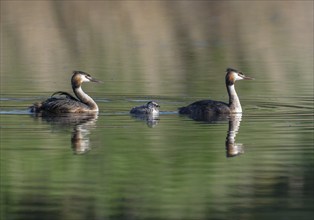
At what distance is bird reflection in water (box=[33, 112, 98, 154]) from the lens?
18.0m

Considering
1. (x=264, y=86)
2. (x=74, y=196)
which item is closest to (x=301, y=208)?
(x=74, y=196)

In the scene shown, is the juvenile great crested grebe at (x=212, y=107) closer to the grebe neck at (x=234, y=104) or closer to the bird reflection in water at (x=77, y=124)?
the grebe neck at (x=234, y=104)

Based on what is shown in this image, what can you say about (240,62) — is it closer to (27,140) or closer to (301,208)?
(27,140)

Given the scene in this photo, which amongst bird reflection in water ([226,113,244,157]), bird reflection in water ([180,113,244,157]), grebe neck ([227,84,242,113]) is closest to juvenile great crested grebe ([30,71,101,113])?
bird reflection in water ([180,113,244,157])

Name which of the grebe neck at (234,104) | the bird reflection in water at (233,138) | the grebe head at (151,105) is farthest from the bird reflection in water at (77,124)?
the grebe neck at (234,104)

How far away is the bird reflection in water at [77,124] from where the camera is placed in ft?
58.9

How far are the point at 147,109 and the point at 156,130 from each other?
183 centimetres

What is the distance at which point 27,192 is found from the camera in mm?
14133

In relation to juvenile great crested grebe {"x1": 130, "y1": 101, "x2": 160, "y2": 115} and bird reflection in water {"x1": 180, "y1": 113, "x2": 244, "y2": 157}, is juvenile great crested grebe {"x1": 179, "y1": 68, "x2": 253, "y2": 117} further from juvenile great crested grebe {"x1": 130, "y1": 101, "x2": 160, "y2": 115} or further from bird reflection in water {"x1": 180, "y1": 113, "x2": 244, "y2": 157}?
juvenile great crested grebe {"x1": 130, "y1": 101, "x2": 160, "y2": 115}

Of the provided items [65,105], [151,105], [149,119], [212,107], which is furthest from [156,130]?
[65,105]

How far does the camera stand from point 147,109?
2183 centimetres

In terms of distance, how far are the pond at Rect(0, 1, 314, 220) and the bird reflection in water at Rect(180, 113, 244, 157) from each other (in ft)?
0.10

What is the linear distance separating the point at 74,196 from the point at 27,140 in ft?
15.6

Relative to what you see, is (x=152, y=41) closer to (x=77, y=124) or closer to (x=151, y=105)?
(x=151, y=105)
